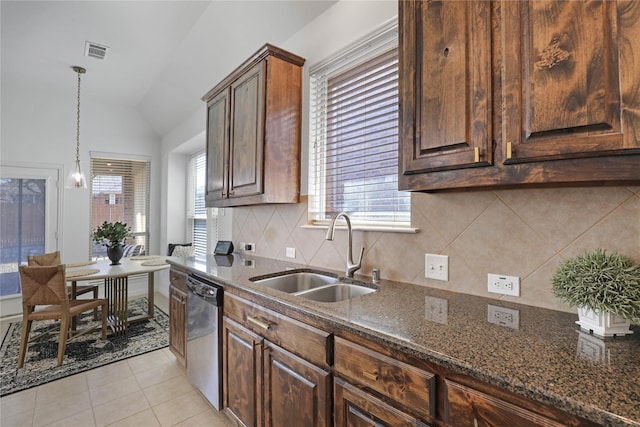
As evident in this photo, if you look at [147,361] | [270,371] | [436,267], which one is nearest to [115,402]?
[147,361]

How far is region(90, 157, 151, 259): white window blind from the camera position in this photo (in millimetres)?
4809

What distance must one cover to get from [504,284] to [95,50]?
4.24 m

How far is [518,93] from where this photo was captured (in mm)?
980

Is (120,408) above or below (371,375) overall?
below

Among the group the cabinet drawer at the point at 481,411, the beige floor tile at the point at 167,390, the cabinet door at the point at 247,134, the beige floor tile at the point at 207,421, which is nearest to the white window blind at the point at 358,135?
the cabinet door at the point at 247,134

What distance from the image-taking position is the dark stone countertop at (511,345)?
634 millimetres

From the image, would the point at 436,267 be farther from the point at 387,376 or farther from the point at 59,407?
the point at 59,407

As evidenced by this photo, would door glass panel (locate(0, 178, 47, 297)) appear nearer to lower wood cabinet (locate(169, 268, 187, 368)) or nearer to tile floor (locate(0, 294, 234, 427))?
tile floor (locate(0, 294, 234, 427))

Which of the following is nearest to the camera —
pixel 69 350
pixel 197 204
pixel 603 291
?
pixel 603 291

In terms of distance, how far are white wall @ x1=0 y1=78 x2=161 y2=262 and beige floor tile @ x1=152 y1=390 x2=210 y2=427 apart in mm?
3494

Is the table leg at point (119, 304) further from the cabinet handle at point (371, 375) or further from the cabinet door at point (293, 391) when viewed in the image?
the cabinet handle at point (371, 375)

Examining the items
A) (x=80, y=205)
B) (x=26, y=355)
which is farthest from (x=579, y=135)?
(x=80, y=205)

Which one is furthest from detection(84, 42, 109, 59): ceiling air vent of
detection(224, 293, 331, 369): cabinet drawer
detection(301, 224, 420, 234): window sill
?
detection(224, 293, 331, 369): cabinet drawer

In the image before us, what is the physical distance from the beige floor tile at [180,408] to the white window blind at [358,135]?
1580 mm
